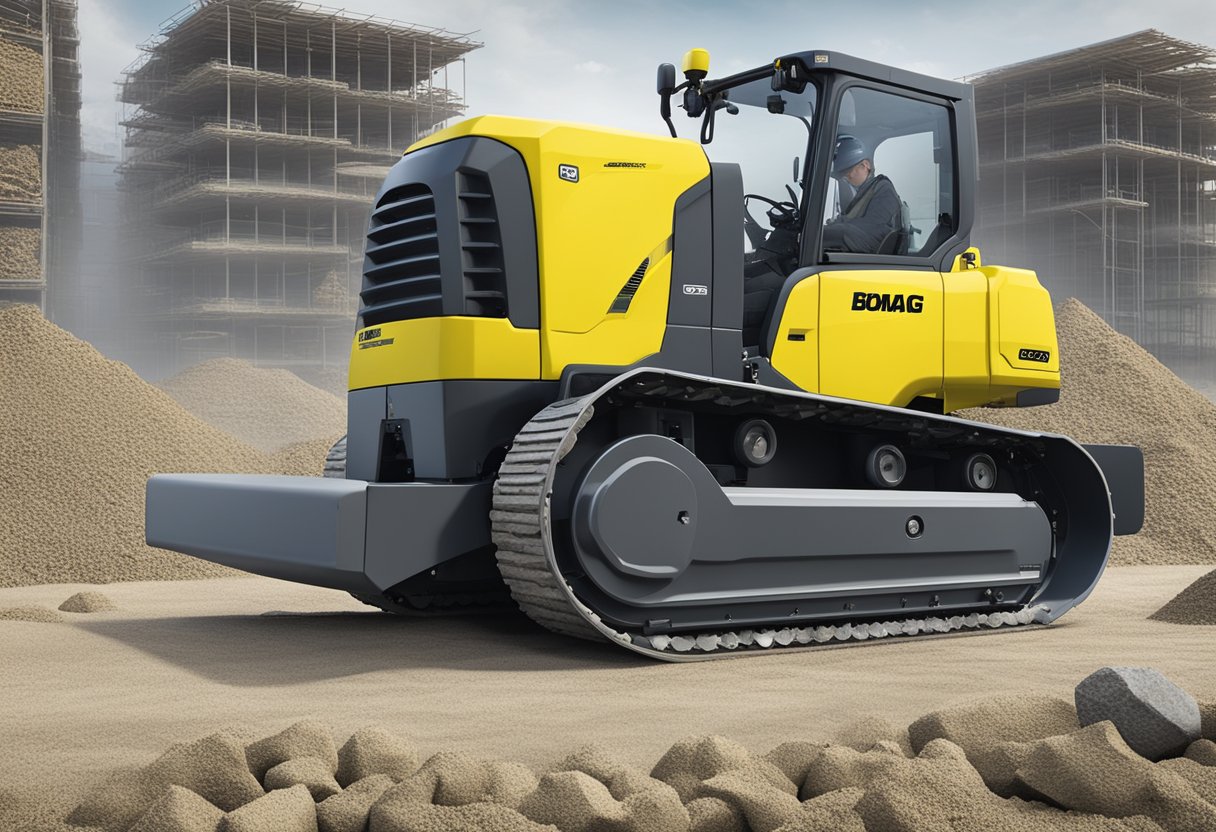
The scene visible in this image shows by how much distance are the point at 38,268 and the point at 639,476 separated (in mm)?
24663

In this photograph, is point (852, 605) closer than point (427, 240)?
No

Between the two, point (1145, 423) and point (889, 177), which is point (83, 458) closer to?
point (889, 177)

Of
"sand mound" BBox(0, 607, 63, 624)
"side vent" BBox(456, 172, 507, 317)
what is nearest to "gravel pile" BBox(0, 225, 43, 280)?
"sand mound" BBox(0, 607, 63, 624)

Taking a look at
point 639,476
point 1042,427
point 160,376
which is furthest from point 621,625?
point 160,376

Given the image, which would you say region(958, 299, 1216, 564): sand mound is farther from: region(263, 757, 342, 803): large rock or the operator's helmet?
region(263, 757, 342, 803): large rock

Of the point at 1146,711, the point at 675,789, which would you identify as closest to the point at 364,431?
the point at 675,789

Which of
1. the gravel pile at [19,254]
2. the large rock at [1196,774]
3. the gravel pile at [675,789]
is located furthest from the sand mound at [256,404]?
the large rock at [1196,774]

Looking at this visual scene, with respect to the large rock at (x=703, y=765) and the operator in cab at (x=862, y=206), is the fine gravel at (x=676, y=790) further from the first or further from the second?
the operator in cab at (x=862, y=206)

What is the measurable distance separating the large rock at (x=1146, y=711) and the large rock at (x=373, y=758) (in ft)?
A: 5.48

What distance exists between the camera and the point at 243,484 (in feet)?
15.6

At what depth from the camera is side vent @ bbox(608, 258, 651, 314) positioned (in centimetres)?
495

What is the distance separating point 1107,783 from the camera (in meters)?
2.55

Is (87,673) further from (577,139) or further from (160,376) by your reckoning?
(160,376)

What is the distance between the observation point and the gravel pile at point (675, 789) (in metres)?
2.41
